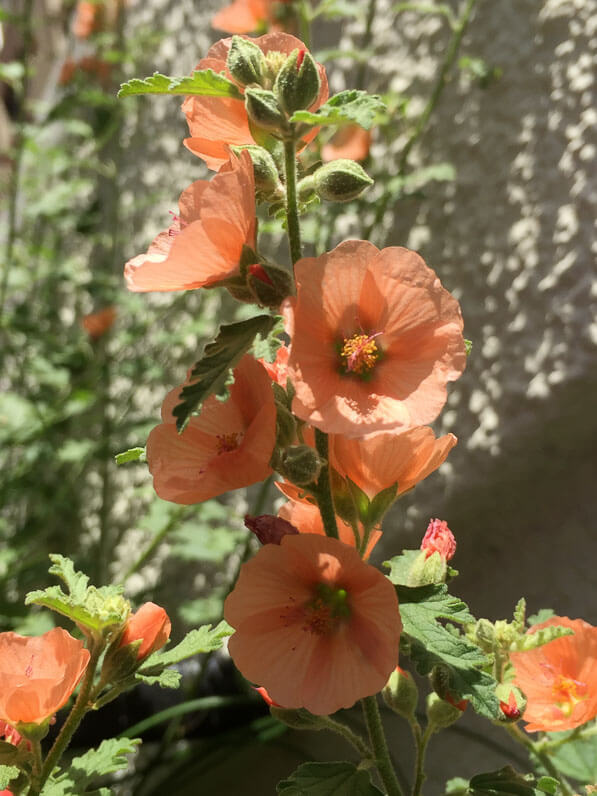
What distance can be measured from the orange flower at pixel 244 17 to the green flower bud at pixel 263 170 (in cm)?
65

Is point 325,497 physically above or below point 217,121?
below

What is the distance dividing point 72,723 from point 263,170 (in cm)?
32

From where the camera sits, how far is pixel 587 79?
813mm

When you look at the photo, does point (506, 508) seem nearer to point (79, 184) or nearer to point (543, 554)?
point (543, 554)

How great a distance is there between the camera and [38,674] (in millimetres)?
413

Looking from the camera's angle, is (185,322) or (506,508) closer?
(506,508)

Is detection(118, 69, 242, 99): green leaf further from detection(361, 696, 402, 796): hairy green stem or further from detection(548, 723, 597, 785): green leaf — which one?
detection(548, 723, 597, 785): green leaf

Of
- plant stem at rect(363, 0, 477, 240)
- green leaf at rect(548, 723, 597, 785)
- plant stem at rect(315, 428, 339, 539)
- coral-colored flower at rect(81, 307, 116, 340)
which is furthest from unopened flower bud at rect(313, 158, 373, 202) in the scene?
coral-colored flower at rect(81, 307, 116, 340)

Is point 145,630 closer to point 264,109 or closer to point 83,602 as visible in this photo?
point 83,602

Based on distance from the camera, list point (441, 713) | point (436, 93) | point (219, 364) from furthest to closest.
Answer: point (436, 93)
point (441, 713)
point (219, 364)

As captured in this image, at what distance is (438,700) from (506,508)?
449 mm

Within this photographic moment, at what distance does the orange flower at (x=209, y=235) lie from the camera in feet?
1.04

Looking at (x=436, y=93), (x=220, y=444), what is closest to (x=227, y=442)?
(x=220, y=444)

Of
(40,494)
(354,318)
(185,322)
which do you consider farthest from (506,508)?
(40,494)
